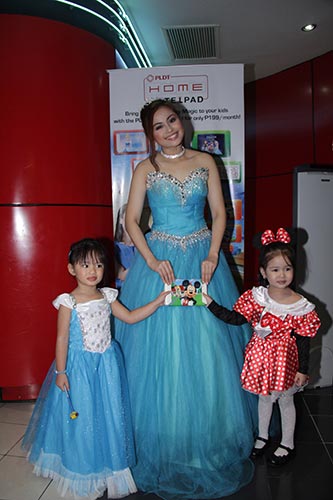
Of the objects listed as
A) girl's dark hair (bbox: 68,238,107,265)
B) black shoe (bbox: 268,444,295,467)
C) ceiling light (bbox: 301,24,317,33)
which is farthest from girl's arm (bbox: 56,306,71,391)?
ceiling light (bbox: 301,24,317,33)

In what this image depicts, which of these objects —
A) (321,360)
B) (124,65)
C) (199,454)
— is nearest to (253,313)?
(199,454)

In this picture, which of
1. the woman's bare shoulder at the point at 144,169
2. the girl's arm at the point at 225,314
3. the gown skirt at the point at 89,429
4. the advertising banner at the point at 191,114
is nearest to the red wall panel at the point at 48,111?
the advertising banner at the point at 191,114

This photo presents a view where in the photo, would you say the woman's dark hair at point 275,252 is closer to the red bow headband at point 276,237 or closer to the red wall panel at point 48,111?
the red bow headband at point 276,237

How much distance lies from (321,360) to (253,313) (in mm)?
1409

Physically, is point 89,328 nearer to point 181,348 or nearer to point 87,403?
point 87,403

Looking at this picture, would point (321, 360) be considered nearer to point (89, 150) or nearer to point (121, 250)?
point (121, 250)

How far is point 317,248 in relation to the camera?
2.92 meters

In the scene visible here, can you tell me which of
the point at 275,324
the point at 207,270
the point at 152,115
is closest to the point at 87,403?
the point at 207,270

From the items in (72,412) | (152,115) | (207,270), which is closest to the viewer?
(72,412)

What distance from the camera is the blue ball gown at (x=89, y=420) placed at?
1724 mm

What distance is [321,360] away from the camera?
9.96 ft

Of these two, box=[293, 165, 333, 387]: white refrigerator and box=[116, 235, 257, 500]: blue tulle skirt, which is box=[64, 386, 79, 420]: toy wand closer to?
box=[116, 235, 257, 500]: blue tulle skirt

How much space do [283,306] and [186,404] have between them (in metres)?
0.60

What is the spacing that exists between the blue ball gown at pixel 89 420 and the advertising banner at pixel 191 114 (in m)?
1.27
